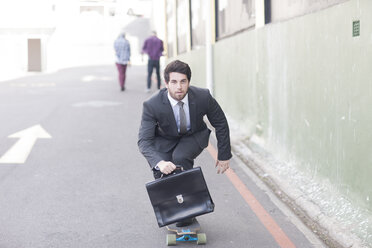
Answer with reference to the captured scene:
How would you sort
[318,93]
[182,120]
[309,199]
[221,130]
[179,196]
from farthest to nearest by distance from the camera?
[318,93] < [309,199] < [221,130] < [182,120] < [179,196]

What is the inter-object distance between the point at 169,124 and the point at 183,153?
30 cm

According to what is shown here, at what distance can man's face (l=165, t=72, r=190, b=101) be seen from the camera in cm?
436

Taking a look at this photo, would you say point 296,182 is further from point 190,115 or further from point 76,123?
point 76,123

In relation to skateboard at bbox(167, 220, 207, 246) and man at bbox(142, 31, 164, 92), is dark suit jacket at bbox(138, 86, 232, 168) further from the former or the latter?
man at bbox(142, 31, 164, 92)

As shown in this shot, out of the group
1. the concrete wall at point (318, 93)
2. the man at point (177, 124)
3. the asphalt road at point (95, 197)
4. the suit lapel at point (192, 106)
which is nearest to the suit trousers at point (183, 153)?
the man at point (177, 124)

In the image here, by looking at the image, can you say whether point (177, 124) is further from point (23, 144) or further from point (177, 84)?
point (23, 144)

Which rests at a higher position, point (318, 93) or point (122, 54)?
point (122, 54)

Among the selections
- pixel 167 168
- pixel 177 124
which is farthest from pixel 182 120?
pixel 167 168

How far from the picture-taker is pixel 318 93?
5.91 m

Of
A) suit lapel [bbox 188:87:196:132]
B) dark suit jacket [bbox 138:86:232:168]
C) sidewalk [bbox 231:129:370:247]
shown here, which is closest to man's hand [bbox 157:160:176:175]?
dark suit jacket [bbox 138:86:232:168]

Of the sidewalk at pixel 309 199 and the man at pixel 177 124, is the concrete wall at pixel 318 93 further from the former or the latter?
the man at pixel 177 124

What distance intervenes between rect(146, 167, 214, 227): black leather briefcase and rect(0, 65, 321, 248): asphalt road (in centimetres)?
31

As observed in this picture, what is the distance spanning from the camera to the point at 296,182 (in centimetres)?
638

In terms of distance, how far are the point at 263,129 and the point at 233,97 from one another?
2473 mm
